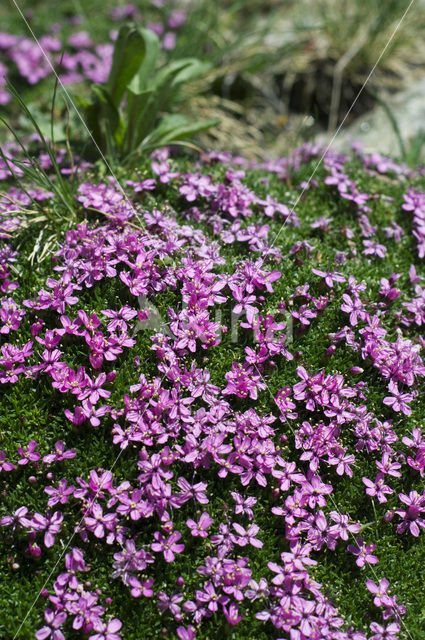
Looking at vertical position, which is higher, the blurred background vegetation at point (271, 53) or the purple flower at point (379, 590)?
the blurred background vegetation at point (271, 53)

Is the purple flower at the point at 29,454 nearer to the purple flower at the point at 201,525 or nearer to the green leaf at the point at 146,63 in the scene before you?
the purple flower at the point at 201,525

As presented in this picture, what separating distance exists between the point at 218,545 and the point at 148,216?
2.12 metres

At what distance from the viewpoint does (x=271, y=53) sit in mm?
7285

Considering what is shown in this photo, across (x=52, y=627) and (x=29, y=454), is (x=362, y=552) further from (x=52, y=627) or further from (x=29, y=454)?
(x=29, y=454)

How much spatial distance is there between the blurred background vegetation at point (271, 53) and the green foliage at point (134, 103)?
1749mm

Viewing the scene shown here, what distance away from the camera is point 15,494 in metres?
3.13

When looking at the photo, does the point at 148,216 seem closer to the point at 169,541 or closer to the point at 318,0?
the point at 169,541

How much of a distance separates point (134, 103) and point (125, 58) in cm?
33

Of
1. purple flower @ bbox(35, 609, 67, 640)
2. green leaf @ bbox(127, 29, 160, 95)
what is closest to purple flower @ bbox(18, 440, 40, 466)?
purple flower @ bbox(35, 609, 67, 640)

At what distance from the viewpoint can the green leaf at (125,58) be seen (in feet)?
15.0

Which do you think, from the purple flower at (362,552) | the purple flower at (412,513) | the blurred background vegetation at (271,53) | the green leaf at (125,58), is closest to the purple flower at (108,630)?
the purple flower at (362,552)

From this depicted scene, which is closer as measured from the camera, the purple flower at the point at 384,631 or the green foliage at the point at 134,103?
the purple flower at the point at 384,631

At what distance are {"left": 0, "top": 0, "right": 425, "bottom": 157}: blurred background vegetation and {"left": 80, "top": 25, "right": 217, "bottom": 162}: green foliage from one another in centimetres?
175

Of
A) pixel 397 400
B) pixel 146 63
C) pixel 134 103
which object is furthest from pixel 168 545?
pixel 146 63
